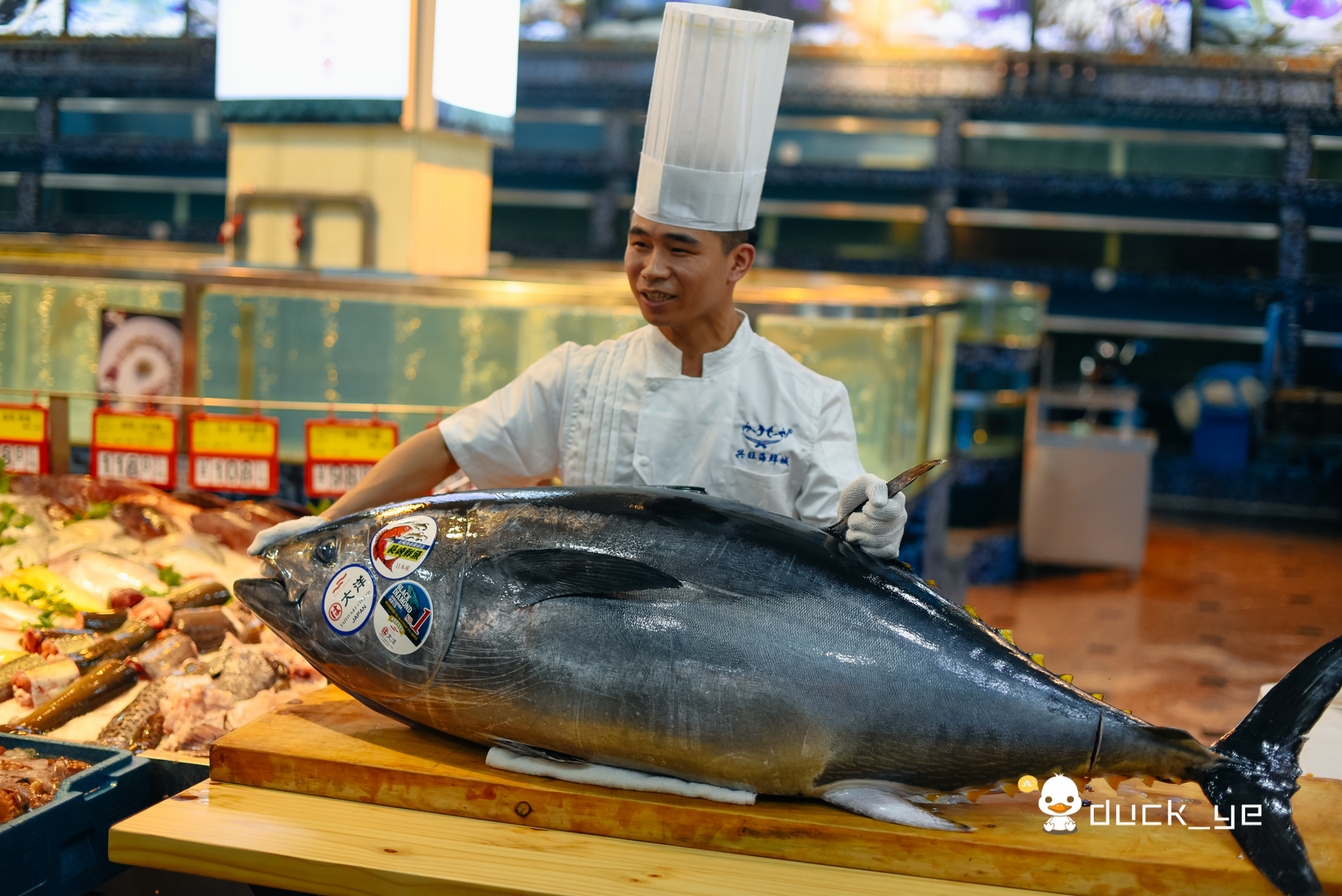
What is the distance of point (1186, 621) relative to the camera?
6.26 m

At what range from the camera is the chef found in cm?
188

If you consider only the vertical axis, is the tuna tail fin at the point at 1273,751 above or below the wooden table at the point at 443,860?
above

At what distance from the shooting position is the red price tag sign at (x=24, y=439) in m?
3.19

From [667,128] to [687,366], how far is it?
393mm

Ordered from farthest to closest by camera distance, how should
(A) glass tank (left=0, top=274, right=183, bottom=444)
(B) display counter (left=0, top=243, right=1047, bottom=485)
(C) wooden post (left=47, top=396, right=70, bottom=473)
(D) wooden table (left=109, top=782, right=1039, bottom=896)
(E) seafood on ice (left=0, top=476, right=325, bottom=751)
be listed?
(A) glass tank (left=0, top=274, right=183, bottom=444)
(B) display counter (left=0, top=243, right=1047, bottom=485)
(C) wooden post (left=47, top=396, right=70, bottom=473)
(E) seafood on ice (left=0, top=476, right=325, bottom=751)
(D) wooden table (left=109, top=782, right=1039, bottom=896)

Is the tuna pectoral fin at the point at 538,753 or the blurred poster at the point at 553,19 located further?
the blurred poster at the point at 553,19

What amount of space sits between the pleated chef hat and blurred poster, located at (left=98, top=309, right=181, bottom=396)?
89.2 inches

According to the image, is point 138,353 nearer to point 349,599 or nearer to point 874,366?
point 874,366

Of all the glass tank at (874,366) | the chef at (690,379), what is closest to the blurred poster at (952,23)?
the glass tank at (874,366)

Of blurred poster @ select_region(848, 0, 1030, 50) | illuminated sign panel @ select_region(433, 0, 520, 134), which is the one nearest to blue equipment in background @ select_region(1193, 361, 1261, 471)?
blurred poster @ select_region(848, 0, 1030, 50)

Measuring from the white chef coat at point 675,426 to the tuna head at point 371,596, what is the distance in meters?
0.33

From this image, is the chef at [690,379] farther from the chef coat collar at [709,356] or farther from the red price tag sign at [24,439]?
the red price tag sign at [24,439]

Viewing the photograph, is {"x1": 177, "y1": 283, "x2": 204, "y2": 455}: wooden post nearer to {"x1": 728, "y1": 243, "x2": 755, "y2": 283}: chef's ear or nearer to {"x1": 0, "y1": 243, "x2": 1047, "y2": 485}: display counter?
{"x1": 0, "y1": 243, "x2": 1047, "y2": 485}: display counter

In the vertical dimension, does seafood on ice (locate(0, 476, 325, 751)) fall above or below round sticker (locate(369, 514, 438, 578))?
below
